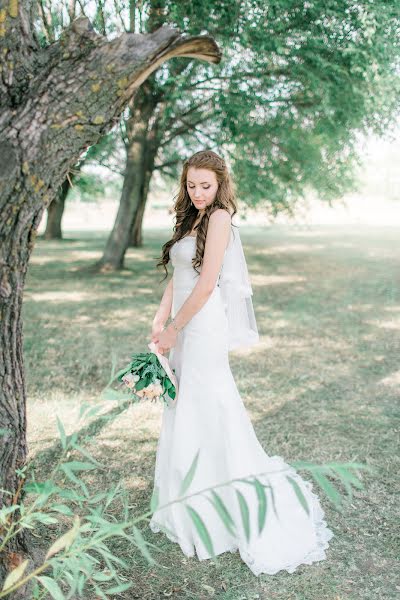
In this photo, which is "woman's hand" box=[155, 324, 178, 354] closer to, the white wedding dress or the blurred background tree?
the white wedding dress

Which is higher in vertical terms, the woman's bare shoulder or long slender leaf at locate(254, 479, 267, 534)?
the woman's bare shoulder

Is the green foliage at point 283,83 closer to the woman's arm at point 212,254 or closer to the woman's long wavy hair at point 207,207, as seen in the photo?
the woman's long wavy hair at point 207,207

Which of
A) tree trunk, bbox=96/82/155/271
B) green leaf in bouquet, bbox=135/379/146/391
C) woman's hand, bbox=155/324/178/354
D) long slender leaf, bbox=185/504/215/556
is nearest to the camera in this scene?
long slender leaf, bbox=185/504/215/556

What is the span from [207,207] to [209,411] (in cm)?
121

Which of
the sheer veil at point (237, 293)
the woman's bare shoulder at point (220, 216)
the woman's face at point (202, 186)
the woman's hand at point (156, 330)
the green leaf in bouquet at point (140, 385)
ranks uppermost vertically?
the woman's face at point (202, 186)

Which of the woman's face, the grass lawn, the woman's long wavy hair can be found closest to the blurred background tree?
the grass lawn

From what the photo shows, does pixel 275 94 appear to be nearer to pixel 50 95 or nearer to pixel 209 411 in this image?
pixel 209 411

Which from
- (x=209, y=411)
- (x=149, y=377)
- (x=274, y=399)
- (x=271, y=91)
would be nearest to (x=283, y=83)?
(x=271, y=91)

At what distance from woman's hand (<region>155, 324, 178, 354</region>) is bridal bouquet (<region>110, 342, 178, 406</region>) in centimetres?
9

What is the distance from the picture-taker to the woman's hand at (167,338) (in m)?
3.34

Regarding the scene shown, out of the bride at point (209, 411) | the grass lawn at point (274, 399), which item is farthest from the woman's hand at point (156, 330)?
the grass lawn at point (274, 399)

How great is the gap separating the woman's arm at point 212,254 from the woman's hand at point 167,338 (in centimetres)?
21

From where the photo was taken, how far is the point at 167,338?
3.36 meters

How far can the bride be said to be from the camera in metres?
3.27
